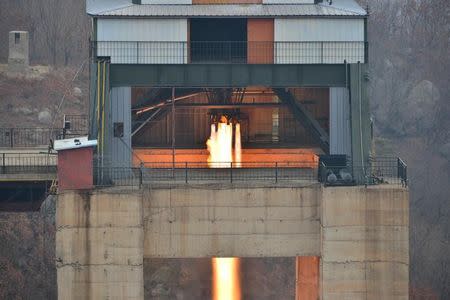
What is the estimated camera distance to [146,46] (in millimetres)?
51594

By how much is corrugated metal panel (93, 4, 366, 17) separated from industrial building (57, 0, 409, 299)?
6 cm

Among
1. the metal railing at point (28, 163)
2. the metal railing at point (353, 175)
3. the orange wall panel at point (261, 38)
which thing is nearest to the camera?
the metal railing at point (353, 175)

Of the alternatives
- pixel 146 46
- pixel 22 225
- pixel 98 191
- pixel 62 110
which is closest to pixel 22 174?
pixel 98 191

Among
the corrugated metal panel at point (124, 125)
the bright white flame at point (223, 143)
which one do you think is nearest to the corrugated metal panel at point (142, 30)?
the corrugated metal panel at point (124, 125)

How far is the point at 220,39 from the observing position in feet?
188

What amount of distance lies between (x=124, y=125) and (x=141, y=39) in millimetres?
3774

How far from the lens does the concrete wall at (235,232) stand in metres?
47.1

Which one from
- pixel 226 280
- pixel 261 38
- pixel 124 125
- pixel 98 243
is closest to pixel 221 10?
pixel 261 38

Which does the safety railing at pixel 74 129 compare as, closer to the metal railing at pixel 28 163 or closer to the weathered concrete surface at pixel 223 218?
the metal railing at pixel 28 163

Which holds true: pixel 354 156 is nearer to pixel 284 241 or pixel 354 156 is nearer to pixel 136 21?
pixel 284 241

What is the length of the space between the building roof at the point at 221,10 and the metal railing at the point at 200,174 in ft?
21.2

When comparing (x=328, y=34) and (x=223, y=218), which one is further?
(x=328, y=34)

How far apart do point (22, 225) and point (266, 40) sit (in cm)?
4324

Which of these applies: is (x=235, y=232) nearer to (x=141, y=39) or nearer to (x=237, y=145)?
(x=141, y=39)
